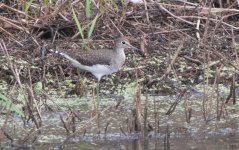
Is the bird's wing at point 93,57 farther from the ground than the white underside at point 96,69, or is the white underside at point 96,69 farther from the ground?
the bird's wing at point 93,57

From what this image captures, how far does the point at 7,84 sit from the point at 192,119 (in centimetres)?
211

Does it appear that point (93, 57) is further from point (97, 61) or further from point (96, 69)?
point (96, 69)

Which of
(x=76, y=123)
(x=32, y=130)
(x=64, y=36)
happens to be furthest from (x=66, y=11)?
(x=32, y=130)

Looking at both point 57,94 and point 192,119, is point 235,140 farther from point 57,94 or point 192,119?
point 57,94

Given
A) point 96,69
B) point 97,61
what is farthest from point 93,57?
point 96,69

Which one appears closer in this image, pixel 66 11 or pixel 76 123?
pixel 76 123

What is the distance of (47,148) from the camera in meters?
6.94

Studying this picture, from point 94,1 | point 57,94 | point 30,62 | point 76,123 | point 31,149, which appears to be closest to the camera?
point 31,149

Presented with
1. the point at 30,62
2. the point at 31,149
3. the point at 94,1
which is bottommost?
the point at 31,149

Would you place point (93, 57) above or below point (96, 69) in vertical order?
above

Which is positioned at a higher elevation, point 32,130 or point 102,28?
point 102,28

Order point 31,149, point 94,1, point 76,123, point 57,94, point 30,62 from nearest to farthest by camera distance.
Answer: point 31,149 < point 76,123 < point 57,94 < point 30,62 < point 94,1

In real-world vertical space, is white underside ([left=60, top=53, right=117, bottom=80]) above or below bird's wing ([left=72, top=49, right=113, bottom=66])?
below

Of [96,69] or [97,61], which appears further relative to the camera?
[97,61]
